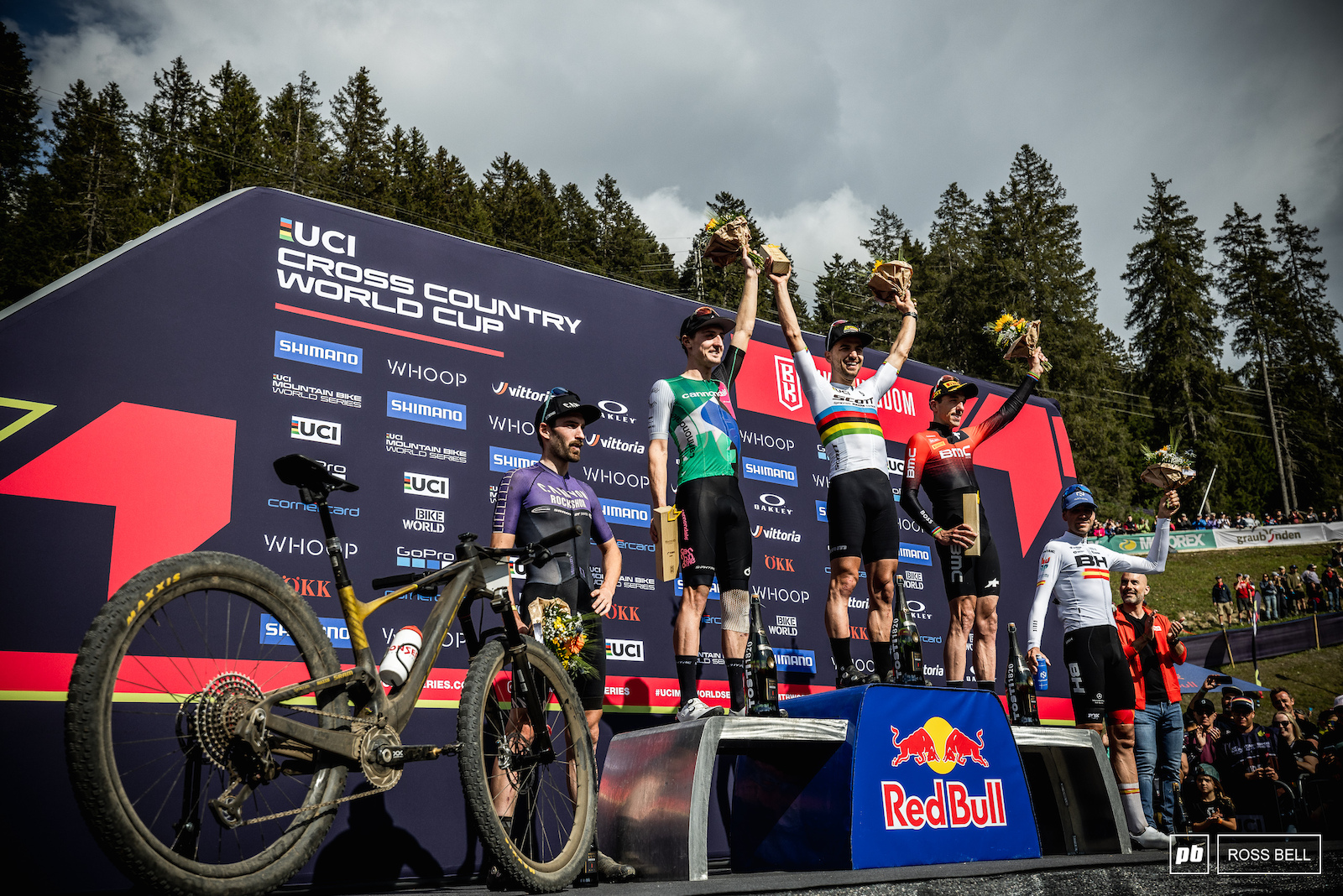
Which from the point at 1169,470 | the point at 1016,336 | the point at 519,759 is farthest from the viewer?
the point at 1016,336

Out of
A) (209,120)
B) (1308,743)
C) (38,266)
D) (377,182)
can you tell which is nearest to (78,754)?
(1308,743)

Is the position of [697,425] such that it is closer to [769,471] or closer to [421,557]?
[421,557]

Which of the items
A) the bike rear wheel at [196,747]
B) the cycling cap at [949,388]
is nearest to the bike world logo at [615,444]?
the cycling cap at [949,388]

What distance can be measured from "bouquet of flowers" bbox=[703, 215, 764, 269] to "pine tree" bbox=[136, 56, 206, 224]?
106 feet

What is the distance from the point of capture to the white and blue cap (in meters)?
6.59

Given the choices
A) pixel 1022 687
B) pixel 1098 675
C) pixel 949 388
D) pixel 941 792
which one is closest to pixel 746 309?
pixel 949 388

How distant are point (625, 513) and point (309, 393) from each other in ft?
7.54

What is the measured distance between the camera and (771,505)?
6980 millimetres

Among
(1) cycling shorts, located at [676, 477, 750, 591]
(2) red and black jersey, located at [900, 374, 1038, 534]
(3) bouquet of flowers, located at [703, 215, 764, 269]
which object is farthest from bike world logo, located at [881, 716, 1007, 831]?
(3) bouquet of flowers, located at [703, 215, 764, 269]

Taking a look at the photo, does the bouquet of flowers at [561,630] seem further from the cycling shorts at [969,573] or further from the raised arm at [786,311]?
the cycling shorts at [969,573]

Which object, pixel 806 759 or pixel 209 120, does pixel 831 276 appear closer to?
pixel 209 120

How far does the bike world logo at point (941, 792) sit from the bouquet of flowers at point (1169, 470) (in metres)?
3.27

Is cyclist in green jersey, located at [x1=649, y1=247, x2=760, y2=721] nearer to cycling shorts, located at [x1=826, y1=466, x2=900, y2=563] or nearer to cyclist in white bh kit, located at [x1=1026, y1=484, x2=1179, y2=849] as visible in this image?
cycling shorts, located at [x1=826, y1=466, x2=900, y2=563]

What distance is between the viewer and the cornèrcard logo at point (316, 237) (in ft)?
16.3
